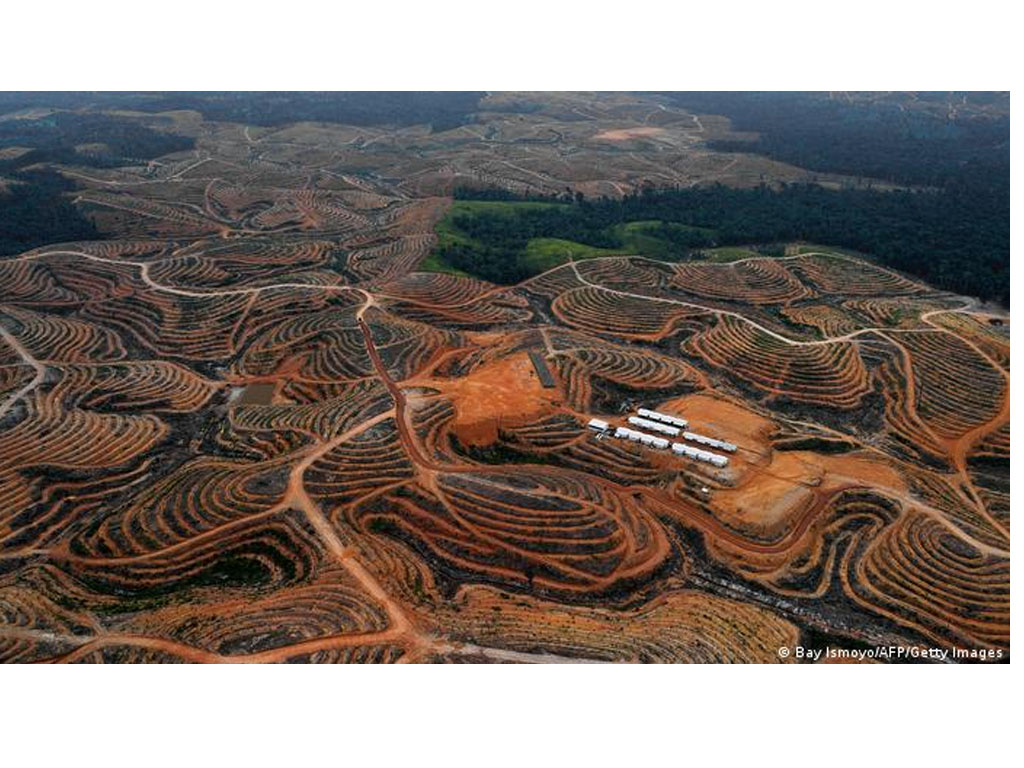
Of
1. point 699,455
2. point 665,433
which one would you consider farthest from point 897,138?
point 699,455

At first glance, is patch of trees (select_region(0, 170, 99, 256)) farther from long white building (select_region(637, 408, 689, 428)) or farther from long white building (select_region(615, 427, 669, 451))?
long white building (select_region(637, 408, 689, 428))

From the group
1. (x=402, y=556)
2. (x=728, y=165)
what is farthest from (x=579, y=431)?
(x=728, y=165)

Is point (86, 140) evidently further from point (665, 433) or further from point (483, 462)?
point (665, 433)

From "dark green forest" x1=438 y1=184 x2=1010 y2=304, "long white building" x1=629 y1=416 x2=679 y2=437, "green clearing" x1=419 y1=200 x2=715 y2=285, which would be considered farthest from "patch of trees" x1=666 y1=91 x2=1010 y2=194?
"long white building" x1=629 y1=416 x2=679 y2=437

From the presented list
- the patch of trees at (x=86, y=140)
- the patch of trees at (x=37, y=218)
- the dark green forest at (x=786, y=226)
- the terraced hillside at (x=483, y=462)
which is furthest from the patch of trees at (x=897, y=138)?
the patch of trees at (x=37, y=218)

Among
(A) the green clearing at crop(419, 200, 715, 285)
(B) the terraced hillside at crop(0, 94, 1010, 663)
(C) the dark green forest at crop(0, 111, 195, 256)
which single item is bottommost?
(B) the terraced hillside at crop(0, 94, 1010, 663)

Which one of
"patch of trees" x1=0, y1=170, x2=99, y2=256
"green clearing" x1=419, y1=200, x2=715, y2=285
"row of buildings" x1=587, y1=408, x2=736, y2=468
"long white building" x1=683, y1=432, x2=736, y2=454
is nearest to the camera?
"row of buildings" x1=587, y1=408, x2=736, y2=468

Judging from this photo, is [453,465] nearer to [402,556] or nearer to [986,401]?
[402,556]
